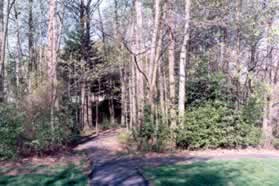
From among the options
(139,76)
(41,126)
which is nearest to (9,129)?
(41,126)

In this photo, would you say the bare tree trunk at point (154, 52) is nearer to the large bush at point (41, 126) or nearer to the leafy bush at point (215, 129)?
the leafy bush at point (215, 129)

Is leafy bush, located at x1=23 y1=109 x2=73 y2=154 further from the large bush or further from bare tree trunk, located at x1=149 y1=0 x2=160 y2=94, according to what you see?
bare tree trunk, located at x1=149 y1=0 x2=160 y2=94

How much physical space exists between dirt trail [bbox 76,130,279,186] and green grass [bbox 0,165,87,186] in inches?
13.0

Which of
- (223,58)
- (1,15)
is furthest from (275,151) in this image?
(1,15)

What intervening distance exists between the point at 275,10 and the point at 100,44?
40.9 feet

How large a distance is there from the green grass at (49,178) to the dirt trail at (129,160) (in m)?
0.33

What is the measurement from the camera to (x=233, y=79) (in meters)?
12.6

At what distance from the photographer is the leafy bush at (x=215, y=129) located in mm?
11156

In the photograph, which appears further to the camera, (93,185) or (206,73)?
(206,73)

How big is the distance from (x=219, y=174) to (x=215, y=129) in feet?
13.7

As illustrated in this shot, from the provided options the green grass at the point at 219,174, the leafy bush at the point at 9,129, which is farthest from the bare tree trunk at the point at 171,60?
the leafy bush at the point at 9,129

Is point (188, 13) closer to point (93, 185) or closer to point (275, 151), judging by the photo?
point (275, 151)

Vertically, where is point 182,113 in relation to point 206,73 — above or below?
below

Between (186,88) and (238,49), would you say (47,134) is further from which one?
(238,49)
